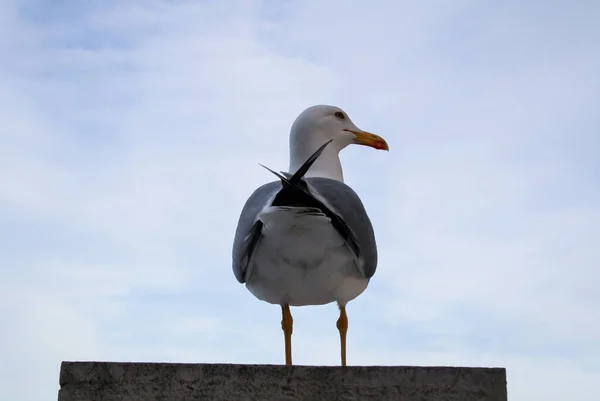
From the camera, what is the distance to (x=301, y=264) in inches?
205

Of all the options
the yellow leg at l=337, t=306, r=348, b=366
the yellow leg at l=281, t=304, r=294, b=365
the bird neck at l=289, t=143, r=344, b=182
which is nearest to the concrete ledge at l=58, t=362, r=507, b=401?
the yellow leg at l=337, t=306, r=348, b=366

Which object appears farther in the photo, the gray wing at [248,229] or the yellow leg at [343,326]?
the yellow leg at [343,326]

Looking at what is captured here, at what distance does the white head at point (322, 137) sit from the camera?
20.1ft

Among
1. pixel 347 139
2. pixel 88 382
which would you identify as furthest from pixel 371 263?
pixel 88 382

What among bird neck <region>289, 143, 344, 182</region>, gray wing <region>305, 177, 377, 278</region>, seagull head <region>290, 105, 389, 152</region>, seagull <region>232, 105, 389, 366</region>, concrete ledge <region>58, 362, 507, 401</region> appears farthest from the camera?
seagull head <region>290, 105, 389, 152</region>

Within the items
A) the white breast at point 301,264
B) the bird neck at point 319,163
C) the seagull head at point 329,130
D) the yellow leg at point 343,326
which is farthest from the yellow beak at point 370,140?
the yellow leg at point 343,326

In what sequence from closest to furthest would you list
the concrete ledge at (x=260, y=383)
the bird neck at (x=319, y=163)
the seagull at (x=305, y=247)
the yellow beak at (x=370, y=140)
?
the concrete ledge at (x=260, y=383) → the seagull at (x=305, y=247) → the bird neck at (x=319, y=163) → the yellow beak at (x=370, y=140)

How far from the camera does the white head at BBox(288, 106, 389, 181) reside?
6125mm

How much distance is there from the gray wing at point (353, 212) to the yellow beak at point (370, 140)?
4.17 ft

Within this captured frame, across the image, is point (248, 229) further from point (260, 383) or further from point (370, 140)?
point (370, 140)

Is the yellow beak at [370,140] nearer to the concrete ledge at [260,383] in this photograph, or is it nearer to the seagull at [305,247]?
the seagull at [305,247]

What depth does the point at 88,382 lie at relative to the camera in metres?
3.47

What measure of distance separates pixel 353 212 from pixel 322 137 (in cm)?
130

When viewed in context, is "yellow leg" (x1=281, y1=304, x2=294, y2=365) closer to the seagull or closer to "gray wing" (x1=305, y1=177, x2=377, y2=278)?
the seagull
